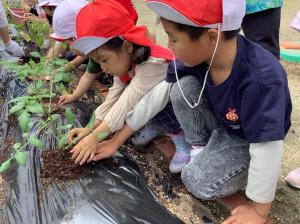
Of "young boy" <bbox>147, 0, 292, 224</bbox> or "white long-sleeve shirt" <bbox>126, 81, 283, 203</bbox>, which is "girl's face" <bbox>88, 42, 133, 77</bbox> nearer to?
"young boy" <bbox>147, 0, 292, 224</bbox>

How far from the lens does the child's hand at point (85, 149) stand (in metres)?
1.64

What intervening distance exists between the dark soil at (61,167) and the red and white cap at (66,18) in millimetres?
734

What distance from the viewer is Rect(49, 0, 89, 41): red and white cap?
212cm

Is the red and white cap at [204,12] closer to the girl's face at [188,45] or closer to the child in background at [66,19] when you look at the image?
the girl's face at [188,45]

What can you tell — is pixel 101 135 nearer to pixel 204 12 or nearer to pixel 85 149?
pixel 85 149

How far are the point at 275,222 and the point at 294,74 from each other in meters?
1.94

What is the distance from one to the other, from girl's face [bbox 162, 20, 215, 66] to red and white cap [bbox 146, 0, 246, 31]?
0.05m

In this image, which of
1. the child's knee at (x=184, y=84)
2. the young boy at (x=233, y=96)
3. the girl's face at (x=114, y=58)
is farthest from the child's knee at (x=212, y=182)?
the girl's face at (x=114, y=58)

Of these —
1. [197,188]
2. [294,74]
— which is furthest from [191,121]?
[294,74]

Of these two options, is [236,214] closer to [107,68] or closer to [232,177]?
[232,177]

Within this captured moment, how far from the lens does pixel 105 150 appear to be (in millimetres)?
1715

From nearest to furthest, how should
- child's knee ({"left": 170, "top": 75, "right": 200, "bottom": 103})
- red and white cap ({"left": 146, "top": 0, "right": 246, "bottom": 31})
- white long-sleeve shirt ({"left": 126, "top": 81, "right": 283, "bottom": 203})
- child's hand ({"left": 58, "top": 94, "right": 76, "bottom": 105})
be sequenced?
red and white cap ({"left": 146, "top": 0, "right": 246, "bottom": 31}), white long-sleeve shirt ({"left": 126, "top": 81, "right": 283, "bottom": 203}), child's knee ({"left": 170, "top": 75, "right": 200, "bottom": 103}), child's hand ({"left": 58, "top": 94, "right": 76, "bottom": 105})

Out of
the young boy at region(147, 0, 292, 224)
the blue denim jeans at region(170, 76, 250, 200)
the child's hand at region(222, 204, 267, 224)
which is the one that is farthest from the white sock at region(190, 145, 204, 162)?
the child's hand at region(222, 204, 267, 224)

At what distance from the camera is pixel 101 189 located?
151cm
